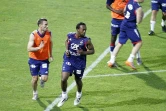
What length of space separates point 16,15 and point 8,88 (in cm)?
766

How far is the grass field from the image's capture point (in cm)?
1190

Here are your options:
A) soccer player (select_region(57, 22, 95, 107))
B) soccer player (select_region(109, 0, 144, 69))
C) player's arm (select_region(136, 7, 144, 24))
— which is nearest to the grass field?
soccer player (select_region(109, 0, 144, 69))

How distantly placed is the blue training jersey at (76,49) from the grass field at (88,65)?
107 cm

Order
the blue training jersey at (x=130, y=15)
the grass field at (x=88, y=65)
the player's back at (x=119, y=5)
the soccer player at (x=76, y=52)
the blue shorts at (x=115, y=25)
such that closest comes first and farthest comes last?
the soccer player at (x=76, y=52) → the grass field at (x=88, y=65) → the blue training jersey at (x=130, y=15) → the player's back at (x=119, y=5) → the blue shorts at (x=115, y=25)

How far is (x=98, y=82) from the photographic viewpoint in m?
13.4

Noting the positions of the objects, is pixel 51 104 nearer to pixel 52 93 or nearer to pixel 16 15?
pixel 52 93

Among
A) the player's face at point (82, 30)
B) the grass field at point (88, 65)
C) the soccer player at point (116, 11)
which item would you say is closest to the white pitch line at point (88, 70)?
the grass field at point (88, 65)

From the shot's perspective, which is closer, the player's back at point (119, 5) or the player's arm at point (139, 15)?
the player's arm at point (139, 15)

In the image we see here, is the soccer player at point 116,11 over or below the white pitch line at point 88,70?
over

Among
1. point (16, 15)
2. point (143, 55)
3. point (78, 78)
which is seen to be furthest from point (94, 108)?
point (16, 15)

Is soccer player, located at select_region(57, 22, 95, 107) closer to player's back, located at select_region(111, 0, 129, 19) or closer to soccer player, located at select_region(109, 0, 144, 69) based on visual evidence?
soccer player, located at select_region(109, 0, 144, 69)

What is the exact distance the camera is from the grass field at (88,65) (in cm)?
1190

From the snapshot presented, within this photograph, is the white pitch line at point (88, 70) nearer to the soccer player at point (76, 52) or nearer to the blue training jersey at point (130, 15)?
the soccer player at point (76, 52)

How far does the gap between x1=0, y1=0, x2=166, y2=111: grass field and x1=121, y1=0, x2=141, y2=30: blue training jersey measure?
140 centimetres
